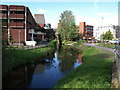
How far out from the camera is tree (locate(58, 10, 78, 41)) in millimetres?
49188

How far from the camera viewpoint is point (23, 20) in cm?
3300

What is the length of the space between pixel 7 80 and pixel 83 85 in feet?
21.1

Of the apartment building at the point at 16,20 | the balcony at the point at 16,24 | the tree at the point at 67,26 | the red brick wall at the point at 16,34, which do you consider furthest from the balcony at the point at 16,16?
the tree at the point at 67,26

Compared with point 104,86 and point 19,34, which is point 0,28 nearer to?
point 104,86

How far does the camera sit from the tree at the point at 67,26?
49188 millimetres

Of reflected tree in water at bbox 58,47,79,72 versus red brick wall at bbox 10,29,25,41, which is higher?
red brick wall at bbox 10,29,25,41

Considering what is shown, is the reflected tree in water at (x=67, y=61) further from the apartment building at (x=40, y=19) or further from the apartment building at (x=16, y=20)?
the apartment building at (x=40, y=19)

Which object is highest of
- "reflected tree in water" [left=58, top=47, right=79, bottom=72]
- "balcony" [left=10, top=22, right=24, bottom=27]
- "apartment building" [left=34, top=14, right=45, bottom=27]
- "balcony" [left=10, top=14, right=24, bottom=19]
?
"apartment building" [left=34, top=14, right=45, bottom=27]

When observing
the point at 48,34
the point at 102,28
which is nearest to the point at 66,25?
the point at 48,34

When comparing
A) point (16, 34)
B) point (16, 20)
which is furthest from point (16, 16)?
point (16, 34)

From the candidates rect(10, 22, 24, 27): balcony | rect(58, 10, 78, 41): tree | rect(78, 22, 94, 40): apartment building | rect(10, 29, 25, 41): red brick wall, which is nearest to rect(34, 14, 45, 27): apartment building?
rect(58, 10, 78, 41): tree

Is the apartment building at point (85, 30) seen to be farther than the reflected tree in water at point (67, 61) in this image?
Yes

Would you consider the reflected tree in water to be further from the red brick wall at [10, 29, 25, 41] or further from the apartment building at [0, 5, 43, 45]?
the apartment building at [0, 5, 43, 45]

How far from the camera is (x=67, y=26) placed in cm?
4959
